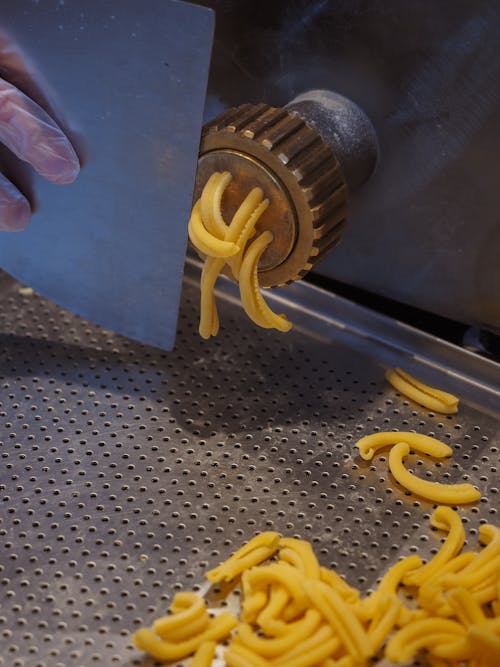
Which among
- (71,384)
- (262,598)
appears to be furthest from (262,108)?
(262,598)

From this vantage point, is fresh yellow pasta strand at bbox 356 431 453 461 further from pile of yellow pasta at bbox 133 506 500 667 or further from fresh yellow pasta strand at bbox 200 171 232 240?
fresh yellow pasta strand at bbox 200 171 232 240

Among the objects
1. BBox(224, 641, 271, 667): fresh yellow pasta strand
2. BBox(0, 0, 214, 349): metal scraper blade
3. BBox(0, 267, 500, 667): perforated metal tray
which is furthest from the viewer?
BBox(0, 0, 214, 349): metal scraper blade

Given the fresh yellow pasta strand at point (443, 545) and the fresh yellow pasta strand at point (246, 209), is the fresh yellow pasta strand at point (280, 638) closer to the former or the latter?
the fresh yellow pasta strand at point (443, 545)

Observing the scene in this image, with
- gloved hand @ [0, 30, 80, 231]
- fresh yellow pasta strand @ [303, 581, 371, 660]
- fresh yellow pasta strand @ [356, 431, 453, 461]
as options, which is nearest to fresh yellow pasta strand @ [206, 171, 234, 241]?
gloved hand @ [0, 30, 80, 231]

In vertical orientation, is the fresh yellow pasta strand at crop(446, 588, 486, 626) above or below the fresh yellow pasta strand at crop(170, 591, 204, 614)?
above

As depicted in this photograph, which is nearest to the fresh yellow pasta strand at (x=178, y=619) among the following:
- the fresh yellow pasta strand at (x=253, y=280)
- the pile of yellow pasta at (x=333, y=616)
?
the pile of yellow pasta at (x=333, y=616)

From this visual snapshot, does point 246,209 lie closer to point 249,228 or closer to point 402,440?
point 249,228

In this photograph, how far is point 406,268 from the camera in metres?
1.35

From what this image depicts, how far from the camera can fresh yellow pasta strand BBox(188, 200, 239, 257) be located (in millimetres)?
1108

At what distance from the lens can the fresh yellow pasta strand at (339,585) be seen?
3.19ft

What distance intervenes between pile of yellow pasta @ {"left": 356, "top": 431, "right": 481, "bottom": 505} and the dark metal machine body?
9.3 inches

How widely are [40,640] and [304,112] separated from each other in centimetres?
69

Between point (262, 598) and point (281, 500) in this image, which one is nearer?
point (262, 598)

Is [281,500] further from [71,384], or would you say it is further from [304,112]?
[304,112]
